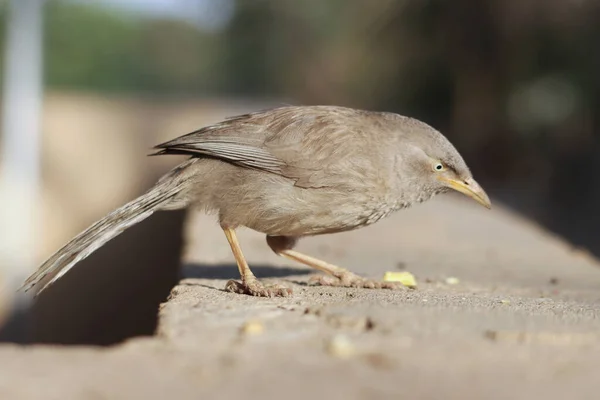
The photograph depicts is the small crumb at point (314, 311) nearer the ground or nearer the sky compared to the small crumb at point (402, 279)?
nearer the sky

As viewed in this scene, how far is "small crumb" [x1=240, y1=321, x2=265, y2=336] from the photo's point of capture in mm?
4168

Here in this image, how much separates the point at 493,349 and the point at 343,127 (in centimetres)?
261

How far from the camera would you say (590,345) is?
3988 millimetres

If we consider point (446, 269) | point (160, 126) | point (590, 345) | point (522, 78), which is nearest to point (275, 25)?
point (160, 126)

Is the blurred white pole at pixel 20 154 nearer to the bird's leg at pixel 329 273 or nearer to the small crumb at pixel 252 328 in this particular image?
the bird's leg at pixel 329 273

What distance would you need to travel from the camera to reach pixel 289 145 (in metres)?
6.05

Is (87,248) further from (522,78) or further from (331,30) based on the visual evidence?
(331,30)

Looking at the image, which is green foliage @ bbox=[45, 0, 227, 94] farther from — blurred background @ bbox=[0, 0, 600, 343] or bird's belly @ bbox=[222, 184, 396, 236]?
bird's belly @ bbox=[222, 184, 396, 236]

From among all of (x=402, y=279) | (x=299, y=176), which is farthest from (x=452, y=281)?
(x=299, y=176)

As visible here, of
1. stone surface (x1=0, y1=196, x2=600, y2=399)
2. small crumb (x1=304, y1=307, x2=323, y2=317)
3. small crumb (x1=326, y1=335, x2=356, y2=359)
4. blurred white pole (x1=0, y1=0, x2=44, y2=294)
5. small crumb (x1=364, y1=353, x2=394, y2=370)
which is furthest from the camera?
blurred white pole (x1=0, y1=0, x2=44, y2=294)

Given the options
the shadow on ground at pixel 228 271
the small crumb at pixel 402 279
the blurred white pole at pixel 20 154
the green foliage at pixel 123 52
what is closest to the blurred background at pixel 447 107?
the blurred white pole at pixel 20 154

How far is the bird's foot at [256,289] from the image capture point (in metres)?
5.55

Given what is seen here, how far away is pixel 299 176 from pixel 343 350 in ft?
7.61

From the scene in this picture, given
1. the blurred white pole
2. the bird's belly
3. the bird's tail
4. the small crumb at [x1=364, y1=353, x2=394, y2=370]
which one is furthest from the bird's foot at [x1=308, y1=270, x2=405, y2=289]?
the blurred white pole
